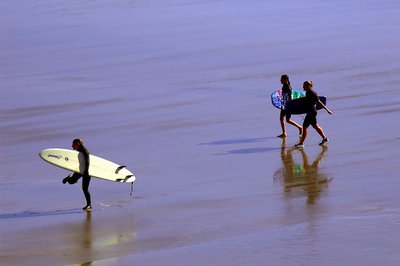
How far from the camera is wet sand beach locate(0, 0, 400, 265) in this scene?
1384 cm

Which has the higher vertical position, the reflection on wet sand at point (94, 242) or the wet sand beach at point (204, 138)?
the wet sand beach at point (204, 138)

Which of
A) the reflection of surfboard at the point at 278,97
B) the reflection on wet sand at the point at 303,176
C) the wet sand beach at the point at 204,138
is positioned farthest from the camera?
the reflection of surfboard at the point at 278,97

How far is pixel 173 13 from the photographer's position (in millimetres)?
40094

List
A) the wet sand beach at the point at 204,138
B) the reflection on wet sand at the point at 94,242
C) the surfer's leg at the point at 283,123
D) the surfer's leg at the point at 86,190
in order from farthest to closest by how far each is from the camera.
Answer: the surfer's leg at the point at 283,123 < the surfer's leg at the point at 86,190 < the wet sand beach at the point at 204,138 < the reflection on wet sand at the point at 94,242

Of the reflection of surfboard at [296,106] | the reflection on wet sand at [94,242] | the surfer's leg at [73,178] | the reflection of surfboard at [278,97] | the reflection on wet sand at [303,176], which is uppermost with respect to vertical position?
the reflection of surfboard at [278,97]

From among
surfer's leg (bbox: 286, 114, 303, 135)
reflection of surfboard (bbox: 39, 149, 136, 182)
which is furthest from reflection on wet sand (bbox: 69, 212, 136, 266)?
surfer's leg (bbox: 286, 114, 303, 135)

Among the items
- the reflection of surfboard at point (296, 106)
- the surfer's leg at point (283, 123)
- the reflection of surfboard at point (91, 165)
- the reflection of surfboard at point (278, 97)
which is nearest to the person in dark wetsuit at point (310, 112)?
the reflection of surfboard at point (296, 106)

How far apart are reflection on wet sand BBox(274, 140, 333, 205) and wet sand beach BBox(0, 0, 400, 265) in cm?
5

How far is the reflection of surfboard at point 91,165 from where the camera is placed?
634 inches

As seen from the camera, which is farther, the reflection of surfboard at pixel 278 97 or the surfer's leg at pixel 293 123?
the reflection of surfboard at pixel 278 97

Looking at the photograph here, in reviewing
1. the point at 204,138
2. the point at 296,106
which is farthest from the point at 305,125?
the point at 204,138

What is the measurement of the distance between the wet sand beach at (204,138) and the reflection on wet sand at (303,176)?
0.05 m

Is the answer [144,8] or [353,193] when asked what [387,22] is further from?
[353,193]

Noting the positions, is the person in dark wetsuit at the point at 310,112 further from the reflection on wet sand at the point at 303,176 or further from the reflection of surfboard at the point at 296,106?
the reflection of surfboard at the point at 296,106
